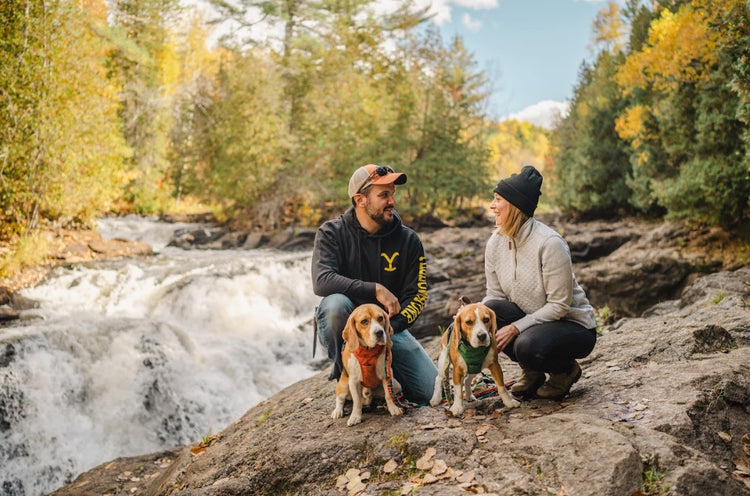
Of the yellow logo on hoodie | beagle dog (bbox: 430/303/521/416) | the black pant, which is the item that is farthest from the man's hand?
the black pant

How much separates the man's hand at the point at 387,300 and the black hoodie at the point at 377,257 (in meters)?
0.26

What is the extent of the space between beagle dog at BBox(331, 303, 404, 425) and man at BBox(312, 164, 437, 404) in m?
0.32

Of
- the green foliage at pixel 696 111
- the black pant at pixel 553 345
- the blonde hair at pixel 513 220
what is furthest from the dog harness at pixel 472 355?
the green foliage at pixel 696 111

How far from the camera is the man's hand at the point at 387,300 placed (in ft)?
12.3

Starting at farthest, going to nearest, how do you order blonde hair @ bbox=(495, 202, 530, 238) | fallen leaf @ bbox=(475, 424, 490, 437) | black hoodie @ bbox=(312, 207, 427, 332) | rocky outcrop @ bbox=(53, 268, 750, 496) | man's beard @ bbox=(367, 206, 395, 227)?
black hoodie @ bbox=(312, 207, 427, 332) < man's beard @ bbox=(367, 206, 395, 227) < blonde hair @ bbox=(495, 202, 530, 238) < fallen leaf @ bbox=(475, 424, 490, 437) < rocky outcrop @ bbox=(53, 268, 750, 496)

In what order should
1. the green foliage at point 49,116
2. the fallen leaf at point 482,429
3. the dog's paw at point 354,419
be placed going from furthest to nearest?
the green foliage at point 49,116 → the dog's paw at point 354,419 → the fallen leaf at point 482,429

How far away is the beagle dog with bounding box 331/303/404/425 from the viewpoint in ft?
11.1

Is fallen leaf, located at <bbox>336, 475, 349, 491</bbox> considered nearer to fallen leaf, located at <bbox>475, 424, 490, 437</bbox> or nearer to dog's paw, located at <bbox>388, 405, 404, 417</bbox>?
dog's paw, located at <bbox>388, 405, 404, 417</bbox>

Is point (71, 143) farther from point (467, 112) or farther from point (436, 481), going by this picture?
point (467, 112)

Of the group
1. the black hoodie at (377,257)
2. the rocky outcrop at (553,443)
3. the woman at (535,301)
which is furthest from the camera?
the black hoodie at (377,257)

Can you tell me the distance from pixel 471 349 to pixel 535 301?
0.61 metres

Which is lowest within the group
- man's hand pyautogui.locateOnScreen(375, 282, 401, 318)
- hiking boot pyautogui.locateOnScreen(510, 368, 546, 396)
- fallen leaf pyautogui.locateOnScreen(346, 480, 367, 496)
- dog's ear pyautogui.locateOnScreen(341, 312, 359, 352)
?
fallen leaf pyautogui.locateOnScreen(346, 480, 367, 496)

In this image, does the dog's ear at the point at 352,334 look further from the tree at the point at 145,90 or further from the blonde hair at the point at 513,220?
the tree at the point at 145,90

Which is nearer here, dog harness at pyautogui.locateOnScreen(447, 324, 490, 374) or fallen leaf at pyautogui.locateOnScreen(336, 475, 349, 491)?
fallen leaf at pyautogui.locateOnScreen(336, 475, 349, 491)
